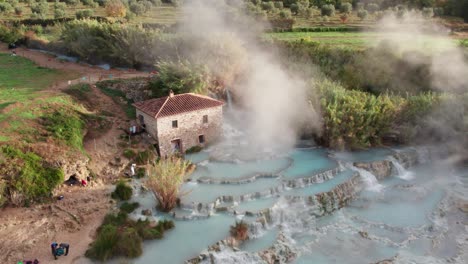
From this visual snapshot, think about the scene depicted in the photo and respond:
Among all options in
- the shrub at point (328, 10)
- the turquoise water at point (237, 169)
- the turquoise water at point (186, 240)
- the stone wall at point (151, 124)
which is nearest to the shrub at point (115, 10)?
the shrub at point (328, 10)

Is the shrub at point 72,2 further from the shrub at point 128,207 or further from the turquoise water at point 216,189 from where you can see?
the shrub at point 128,207

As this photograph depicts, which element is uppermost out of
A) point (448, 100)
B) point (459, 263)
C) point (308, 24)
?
point (308, 24)

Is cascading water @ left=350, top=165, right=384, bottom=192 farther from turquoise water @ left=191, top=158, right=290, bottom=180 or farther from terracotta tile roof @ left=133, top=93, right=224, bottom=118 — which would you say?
terracotta tile roof @ left=133, top=93, right=224, bottom=118

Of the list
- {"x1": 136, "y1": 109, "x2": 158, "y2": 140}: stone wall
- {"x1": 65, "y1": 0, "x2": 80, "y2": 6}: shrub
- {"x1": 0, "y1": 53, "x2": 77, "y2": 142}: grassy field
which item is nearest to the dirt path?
{"x1": 136, "y1": 109, "x2": 158, "y2": 140}: stone wall

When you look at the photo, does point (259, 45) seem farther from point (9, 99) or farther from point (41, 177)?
point (41, 177)

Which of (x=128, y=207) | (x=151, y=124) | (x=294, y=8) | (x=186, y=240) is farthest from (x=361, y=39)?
(x=186, y=240)

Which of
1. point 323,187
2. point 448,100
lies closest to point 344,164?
point 323,187
